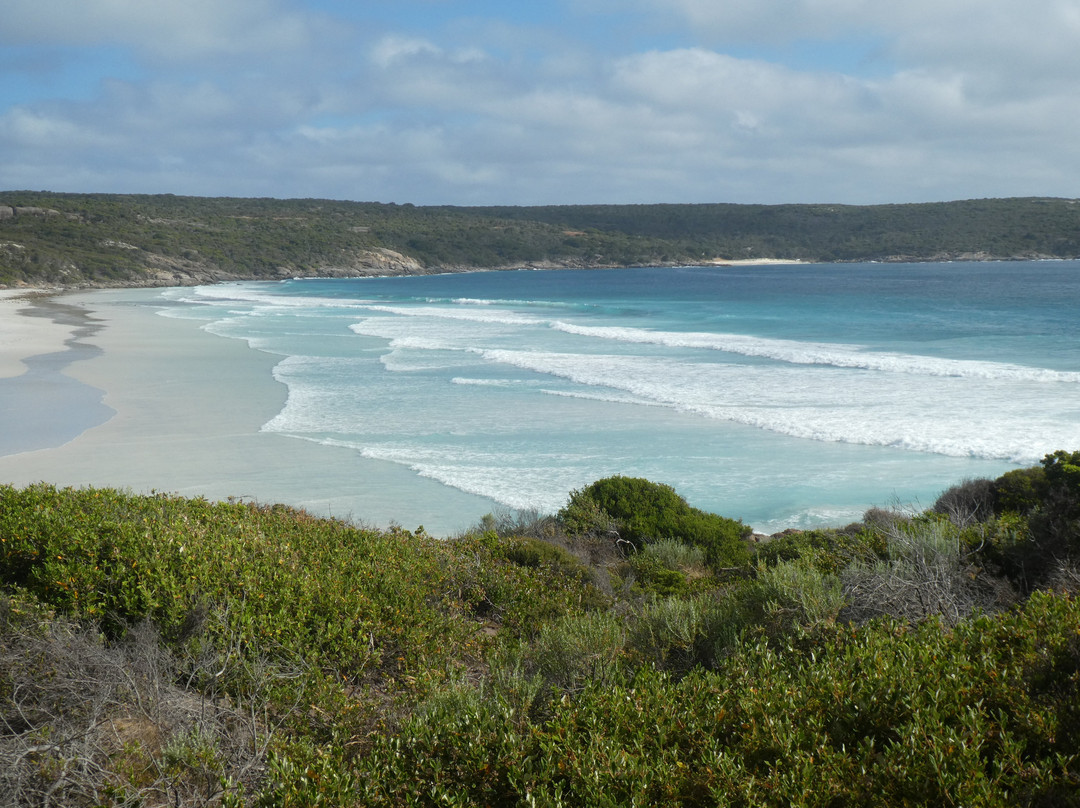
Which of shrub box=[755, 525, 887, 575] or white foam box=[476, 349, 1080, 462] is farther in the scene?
white foam box=[476, 349, 1080, 462]

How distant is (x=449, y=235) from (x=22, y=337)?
122269 mm

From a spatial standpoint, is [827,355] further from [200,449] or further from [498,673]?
[498,673]

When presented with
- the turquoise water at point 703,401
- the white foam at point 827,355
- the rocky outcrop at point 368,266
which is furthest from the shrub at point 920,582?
the rocky outcrop at point 368,266

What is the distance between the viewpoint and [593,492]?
986 centimetres

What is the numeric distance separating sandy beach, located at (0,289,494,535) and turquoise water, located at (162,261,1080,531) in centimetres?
73

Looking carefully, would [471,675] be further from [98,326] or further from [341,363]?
[98,326]

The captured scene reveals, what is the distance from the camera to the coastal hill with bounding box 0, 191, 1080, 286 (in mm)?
97750

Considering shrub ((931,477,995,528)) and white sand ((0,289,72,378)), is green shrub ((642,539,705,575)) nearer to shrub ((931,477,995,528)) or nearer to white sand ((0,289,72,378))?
shrub ((931,477,995,528))

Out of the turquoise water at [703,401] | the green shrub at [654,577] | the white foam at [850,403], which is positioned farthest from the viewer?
the white foam at [850,403]

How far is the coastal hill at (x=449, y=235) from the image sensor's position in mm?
97750

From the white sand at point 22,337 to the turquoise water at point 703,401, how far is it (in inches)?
247

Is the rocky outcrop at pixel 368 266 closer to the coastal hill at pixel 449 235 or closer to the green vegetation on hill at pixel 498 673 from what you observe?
the coastal hill at pixel 449 235

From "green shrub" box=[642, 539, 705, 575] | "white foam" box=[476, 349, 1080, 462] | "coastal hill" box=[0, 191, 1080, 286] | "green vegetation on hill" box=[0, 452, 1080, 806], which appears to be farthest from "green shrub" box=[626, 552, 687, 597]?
"coastal hill" box=[0, 191, 1080, 286]

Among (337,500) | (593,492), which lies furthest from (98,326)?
(593,492)
